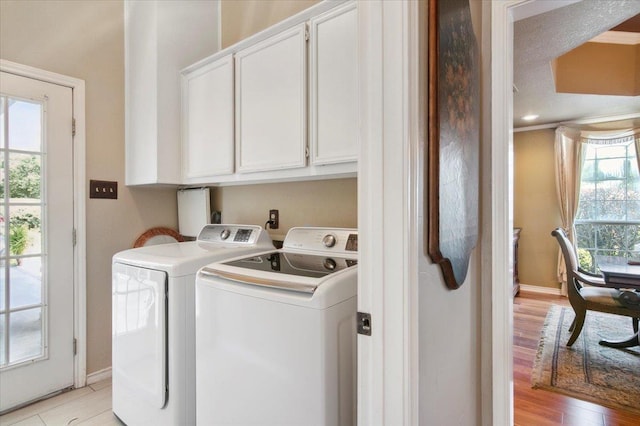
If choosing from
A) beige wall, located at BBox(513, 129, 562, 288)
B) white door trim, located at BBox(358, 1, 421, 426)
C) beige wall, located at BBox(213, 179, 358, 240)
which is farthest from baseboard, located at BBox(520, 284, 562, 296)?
white door trim, located at BBox(358, 1, 421, 426)

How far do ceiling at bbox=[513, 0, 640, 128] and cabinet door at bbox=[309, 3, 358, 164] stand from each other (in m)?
1.25

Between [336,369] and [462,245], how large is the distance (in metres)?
0.57

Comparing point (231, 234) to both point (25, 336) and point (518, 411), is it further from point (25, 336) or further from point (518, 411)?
point (518, 411)

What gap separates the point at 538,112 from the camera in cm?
402

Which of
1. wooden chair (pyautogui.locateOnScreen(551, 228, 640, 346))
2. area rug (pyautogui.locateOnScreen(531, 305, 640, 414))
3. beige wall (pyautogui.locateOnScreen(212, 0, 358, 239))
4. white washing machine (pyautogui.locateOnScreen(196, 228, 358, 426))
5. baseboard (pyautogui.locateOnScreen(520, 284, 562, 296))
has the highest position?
beige wall (pyautogui.locateOnScreen(212, 0, 358, 239))

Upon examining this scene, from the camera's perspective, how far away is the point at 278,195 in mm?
2205

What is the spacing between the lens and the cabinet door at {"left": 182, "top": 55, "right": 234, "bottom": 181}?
2.00 metres

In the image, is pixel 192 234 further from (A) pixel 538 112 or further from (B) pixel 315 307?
(A) pixel 538 112

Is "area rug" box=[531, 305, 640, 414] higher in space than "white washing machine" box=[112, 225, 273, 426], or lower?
lower

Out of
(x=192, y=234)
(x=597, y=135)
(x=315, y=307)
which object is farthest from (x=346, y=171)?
(x=597, y=135)

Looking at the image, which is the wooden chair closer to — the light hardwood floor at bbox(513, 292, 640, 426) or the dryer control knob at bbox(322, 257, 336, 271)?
the light hardwood floor at bbox(513, 292, 640, 426)

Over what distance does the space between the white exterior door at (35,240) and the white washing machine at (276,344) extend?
1.44 metres

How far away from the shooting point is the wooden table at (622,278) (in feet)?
7.77

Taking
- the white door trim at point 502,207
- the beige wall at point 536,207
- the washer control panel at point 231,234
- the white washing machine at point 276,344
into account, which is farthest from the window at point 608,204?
the white washing machine at point 276,344
